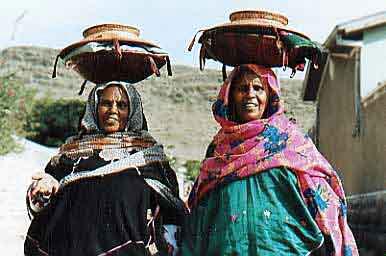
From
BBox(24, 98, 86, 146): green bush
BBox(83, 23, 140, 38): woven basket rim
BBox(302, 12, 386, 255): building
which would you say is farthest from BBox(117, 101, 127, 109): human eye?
BBox(24, 98, 86, 146): green bush

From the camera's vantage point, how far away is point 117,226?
167 inches

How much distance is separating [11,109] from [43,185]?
31.8ft

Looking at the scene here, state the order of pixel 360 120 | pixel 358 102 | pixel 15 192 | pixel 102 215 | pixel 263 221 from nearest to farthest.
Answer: pixel 263 221
pixel 102 215
pixel 360 120
pixel 358 102
pixel 15 192

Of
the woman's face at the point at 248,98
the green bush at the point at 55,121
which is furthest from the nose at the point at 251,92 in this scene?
the green bush at the point at 55,121

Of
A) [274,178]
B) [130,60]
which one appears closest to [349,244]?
[274,178]

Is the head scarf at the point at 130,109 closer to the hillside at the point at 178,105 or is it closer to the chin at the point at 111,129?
the chin at the point at 111,129

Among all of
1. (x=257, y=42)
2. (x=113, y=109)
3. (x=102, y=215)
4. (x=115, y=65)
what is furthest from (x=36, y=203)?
(x=257, y=42)

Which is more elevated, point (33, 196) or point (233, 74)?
point (233, 74)

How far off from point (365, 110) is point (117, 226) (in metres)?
5.92

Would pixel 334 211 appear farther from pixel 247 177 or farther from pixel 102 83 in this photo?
pixel 102 83

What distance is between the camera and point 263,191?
384cm

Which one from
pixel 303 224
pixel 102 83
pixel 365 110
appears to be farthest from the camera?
pixel 365 110

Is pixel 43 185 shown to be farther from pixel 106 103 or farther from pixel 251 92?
pixel 251 92

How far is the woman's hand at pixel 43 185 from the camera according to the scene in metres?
4.43
